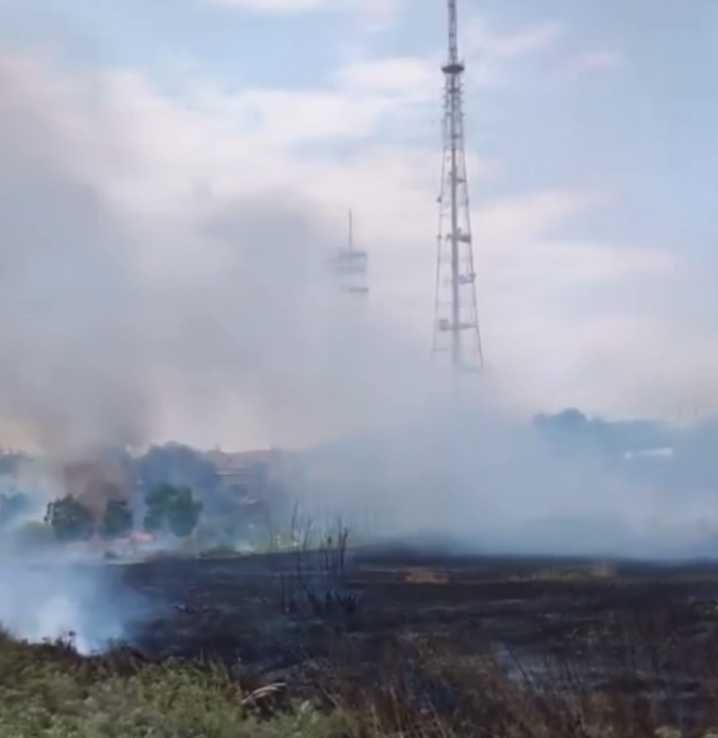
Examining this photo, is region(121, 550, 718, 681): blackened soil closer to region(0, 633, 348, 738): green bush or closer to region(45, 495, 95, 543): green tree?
region(0, 633, 348, 738): green bush

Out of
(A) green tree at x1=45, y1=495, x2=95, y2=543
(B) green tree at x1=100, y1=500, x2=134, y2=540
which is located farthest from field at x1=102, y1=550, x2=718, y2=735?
(B) green tree at x1=100, y1=500, x2=134, y2=540

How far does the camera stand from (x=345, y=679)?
17266 mm

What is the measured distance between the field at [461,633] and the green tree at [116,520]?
9.30 meters

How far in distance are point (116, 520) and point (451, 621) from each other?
1134 inches

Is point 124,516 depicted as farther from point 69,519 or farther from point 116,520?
point 69,519

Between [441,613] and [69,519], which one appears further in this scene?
[69,519]

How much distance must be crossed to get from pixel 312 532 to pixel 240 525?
6171mm

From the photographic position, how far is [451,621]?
88.4ft

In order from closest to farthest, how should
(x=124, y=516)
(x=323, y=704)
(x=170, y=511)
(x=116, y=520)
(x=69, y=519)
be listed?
(x=323, y=704), (x=69, y=519), (x=116, y=520), (x=124, y=516), (x=170, y=511)

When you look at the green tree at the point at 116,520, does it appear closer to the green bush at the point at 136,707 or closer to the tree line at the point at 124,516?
the tree line at the point at 124,516

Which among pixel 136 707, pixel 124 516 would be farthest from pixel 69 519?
pixel 136 707

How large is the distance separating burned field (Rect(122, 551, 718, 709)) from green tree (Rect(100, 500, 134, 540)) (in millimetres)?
10280

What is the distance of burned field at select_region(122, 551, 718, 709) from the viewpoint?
1883 cm

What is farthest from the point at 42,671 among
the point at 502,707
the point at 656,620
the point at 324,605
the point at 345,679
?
the point at 324,605
